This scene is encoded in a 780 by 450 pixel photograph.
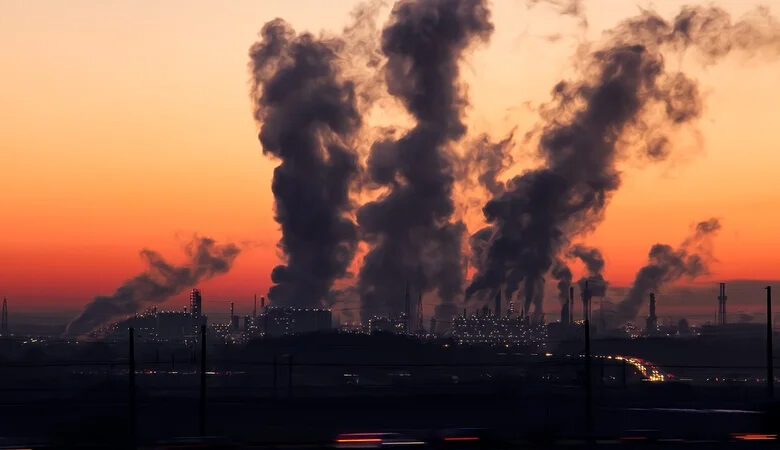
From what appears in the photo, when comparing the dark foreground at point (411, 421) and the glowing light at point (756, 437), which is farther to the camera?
the glowing light at point (756, 437)

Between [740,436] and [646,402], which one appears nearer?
[740,436]

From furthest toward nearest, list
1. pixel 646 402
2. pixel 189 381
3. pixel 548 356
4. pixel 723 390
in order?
pixel 548 356
pixel 189 381
pixel 723 390
pixel 646 402

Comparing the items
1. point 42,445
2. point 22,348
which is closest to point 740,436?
point 42,445

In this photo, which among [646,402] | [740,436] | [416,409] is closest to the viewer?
[740,436]

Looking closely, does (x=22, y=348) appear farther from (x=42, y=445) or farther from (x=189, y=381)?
(x=42, y=445)

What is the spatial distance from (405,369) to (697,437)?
132 meters

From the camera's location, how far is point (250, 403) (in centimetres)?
7000

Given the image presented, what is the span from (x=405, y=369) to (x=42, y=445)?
137m

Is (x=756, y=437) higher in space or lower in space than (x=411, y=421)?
higher

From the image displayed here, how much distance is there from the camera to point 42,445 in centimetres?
2884

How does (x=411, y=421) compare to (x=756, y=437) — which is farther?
(x=411, y=421)

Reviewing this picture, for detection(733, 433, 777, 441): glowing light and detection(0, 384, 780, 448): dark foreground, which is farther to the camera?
detection(733, 433, 777, 441): glowing light

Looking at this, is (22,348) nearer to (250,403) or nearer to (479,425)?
(250,403)

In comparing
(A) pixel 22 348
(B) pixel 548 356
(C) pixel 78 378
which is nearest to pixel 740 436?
(C) pixel 78 378
